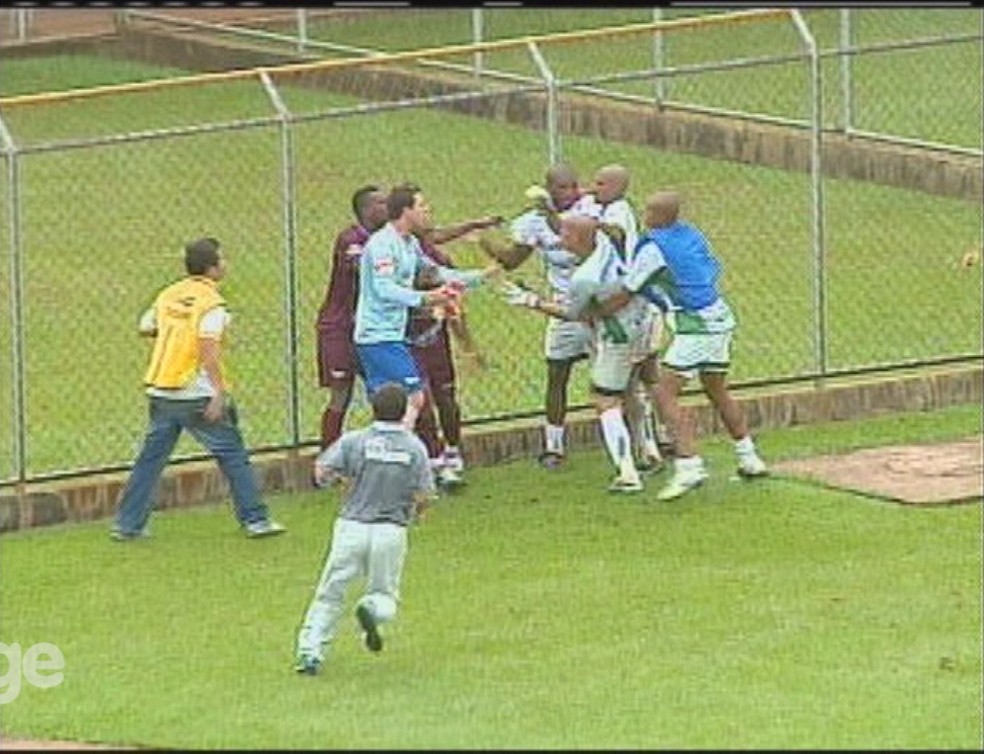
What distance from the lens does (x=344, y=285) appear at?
59.6 feet

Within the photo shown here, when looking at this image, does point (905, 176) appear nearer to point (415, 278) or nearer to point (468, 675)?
point (415, 278)

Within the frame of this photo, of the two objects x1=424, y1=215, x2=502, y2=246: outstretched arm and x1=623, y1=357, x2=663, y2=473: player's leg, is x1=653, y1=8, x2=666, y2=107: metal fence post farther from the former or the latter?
x1=424, y1=215, x2=502, y2=246: outstretched arm

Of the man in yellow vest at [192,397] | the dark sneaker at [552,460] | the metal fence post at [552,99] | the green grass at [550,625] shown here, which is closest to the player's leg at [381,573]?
the green grass at [550,625]

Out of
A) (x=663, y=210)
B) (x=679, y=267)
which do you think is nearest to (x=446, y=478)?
(x=679, y=267)

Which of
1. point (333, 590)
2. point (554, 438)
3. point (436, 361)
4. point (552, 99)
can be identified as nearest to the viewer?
point (333, 590)

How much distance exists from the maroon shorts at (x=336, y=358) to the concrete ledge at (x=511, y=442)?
30.4 inches

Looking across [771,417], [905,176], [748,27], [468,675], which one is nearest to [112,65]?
[748,27]

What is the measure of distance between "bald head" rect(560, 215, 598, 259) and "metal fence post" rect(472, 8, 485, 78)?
26.4 feet

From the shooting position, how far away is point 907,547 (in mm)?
16953

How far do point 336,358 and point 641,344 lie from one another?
1.56 metres

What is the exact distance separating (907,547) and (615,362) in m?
2.05

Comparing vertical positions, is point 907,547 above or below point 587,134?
below

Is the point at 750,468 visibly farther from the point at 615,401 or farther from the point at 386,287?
the point at 386,287

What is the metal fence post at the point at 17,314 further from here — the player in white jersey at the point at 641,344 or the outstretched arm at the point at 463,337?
the player in white jersey at the point at 641,344
